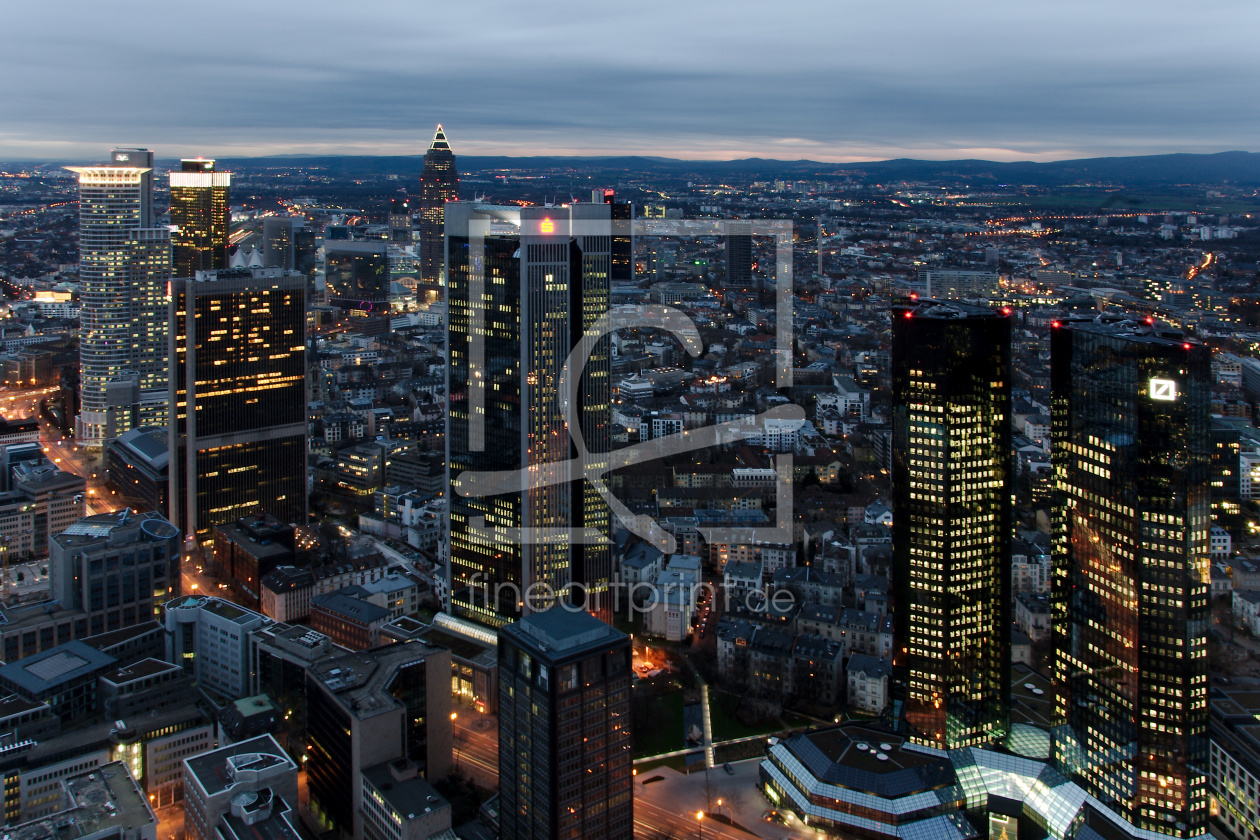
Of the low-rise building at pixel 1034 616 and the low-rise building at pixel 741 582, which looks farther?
the low-rise building at pixel 741 582

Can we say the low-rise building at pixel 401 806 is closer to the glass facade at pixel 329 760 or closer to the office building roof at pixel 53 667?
the glass facade at pixel 329 760

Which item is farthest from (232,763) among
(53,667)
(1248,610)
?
(1248,610)

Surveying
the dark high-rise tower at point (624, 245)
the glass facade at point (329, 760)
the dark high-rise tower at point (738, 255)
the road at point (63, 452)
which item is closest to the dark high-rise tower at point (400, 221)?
the dark high-rise tower at point (624, 245)

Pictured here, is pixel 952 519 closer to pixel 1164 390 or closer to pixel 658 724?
pixel 1164 390

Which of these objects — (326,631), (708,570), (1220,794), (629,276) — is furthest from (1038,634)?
(629,276)

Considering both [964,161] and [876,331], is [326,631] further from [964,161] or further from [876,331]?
[964,161]

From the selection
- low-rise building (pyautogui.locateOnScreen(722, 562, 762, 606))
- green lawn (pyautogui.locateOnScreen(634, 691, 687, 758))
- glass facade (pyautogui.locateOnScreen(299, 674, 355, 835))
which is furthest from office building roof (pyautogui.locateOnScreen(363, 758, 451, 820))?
low-rise building (pyautogui.locateOnScreen(722, 562, 762, 606))

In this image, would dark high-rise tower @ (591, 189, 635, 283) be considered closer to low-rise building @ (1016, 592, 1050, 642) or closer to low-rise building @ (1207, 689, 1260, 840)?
low-rise building @ (1016, 592, 1050, 642)
